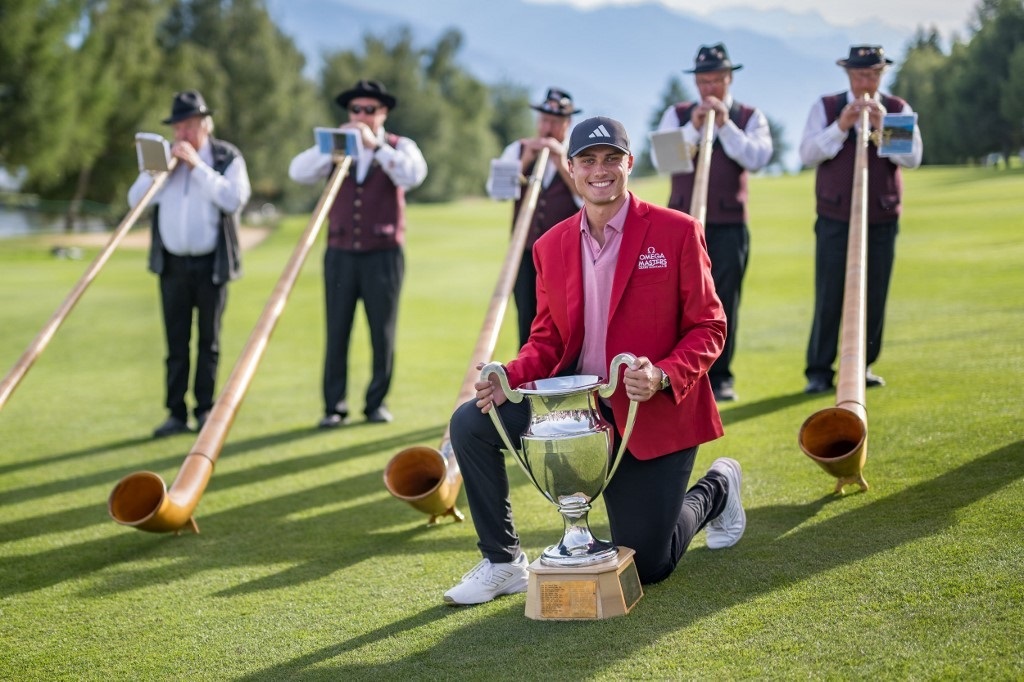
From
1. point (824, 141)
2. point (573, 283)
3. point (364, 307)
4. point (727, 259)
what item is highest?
point (824, 141)

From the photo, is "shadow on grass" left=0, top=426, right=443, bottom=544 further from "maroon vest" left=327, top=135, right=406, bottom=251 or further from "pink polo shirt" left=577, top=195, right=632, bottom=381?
"pink polo shirt" left=577, top=195, right=632, bottom=381

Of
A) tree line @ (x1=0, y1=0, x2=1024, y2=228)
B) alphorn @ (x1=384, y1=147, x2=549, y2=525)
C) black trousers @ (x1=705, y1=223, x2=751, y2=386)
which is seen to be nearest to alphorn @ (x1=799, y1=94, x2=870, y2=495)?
alphorn @ (x1=384, y1=147, x2=549, y2=525)

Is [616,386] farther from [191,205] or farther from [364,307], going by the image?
[191,205]

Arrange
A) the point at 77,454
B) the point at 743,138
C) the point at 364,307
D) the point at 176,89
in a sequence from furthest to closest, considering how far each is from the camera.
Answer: the point at 176,89, the point at 364,307, the point at 77,454, the point at 743,138

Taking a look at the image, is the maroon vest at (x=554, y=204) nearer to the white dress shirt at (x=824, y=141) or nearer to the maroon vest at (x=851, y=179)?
the white dress shirt at (x=824, y=141)

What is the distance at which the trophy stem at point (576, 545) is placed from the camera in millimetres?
3918

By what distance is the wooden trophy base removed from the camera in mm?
3852

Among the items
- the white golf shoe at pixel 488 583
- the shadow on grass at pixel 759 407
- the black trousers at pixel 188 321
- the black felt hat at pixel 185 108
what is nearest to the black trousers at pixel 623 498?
the white golf shoe at pixel 488 583

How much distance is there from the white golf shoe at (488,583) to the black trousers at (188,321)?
14.2ft

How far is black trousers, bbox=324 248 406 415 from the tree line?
62.4ft

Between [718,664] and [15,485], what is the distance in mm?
4787

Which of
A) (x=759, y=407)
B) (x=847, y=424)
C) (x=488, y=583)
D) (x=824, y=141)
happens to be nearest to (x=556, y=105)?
(x=824, y=141)

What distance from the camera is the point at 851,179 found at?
7.26 m

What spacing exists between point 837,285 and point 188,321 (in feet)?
14.1
